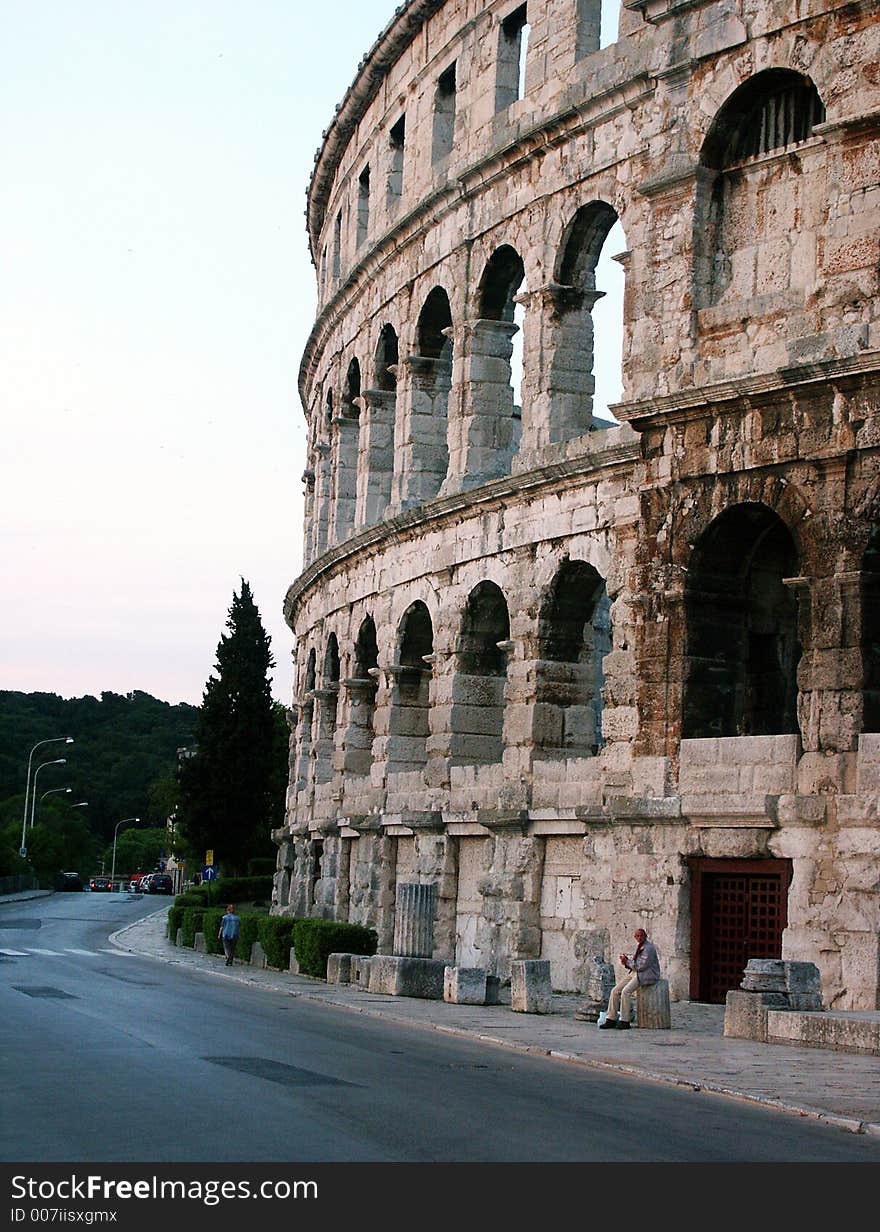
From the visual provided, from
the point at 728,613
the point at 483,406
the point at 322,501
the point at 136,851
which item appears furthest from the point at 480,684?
the point at 136,851

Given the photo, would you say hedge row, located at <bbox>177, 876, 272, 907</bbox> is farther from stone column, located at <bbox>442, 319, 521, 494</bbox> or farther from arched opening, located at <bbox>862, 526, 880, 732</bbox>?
arched opening, located at <bbox>862, 526, 880, 732</bbox>

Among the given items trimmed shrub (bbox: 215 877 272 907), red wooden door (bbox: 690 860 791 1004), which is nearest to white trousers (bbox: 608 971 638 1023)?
red wooden door (bbox: 690 860 791 1004)

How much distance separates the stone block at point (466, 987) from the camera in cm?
2400

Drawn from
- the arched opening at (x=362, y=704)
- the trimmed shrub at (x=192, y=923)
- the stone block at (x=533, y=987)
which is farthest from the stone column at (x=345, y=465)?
the stone block at (x=533, y=987)

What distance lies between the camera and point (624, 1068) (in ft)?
52.3

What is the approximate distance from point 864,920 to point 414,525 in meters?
13.1

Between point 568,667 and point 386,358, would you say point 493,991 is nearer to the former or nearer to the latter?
point 568,667

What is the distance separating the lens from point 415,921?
25969 mm

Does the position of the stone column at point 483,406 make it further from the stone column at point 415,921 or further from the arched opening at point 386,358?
the stone column at point 415,921

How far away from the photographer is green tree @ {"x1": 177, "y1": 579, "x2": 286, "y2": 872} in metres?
59.4

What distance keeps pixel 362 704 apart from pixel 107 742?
4059 inches

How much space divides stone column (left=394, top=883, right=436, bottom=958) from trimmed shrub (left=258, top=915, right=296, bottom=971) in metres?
5.26
